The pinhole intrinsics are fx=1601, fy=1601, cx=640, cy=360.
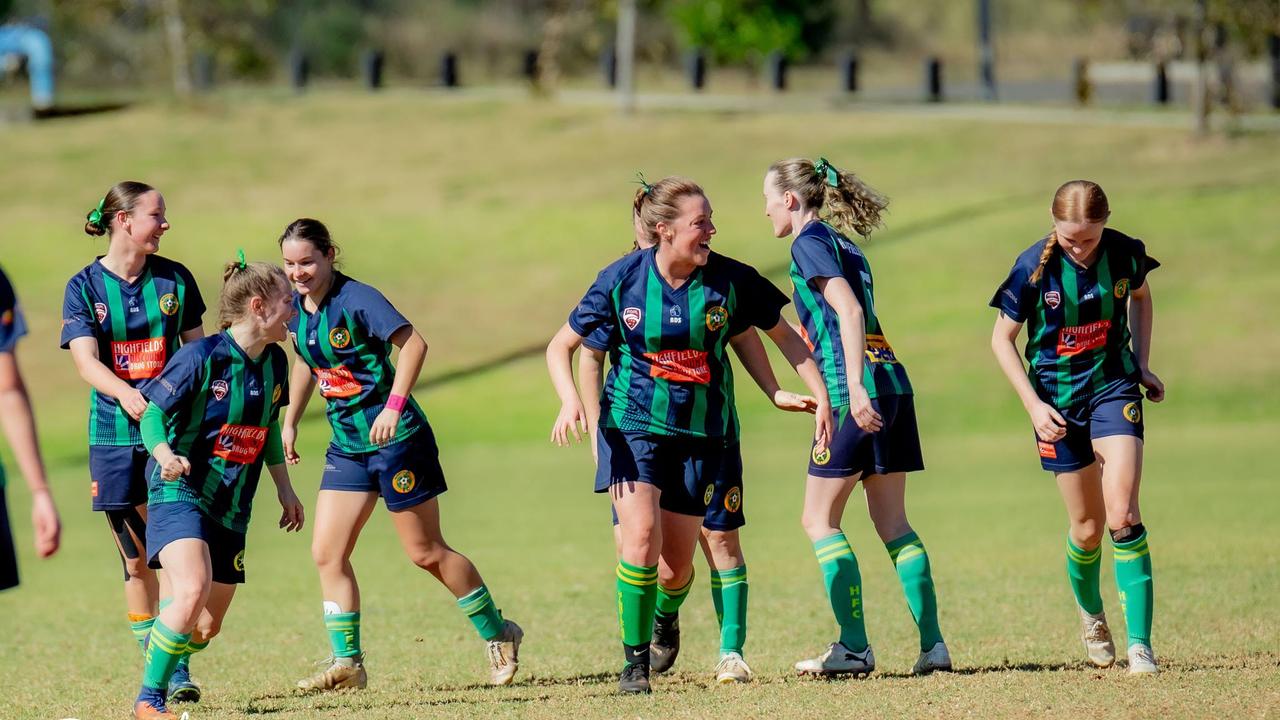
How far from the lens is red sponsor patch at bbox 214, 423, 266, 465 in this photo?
6.20 m

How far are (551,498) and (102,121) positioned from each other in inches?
1231

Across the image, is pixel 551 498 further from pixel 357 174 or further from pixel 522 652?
pixel 357 174

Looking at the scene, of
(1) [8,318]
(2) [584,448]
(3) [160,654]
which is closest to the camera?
(1) [8,318]

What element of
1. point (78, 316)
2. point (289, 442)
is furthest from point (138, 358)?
point (289, 442)

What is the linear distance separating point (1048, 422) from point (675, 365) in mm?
1547

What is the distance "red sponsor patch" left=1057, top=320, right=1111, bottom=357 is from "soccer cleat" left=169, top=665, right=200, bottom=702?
3868mm

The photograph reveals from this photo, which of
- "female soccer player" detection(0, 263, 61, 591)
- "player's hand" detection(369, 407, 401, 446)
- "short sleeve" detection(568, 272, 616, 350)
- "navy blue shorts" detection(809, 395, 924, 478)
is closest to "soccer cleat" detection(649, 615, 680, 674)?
"navy blue shorts" detection(809, 395, 924, 478)

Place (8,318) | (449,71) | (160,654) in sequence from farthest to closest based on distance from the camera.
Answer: (449,71), (160,654), (8,318)

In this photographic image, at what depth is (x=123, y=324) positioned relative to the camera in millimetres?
6703

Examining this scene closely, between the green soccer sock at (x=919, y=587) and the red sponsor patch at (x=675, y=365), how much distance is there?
1.14 m

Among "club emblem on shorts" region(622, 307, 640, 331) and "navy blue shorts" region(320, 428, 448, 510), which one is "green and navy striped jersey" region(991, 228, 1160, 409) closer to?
"club emblem on shorts" region(622, 307, 640, 331)

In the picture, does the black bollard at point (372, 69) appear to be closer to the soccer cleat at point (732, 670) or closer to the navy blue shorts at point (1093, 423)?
the soccer cleat at point (732, 670)

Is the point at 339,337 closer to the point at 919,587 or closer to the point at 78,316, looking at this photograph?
the point at 78,316

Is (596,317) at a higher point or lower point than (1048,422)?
higher
